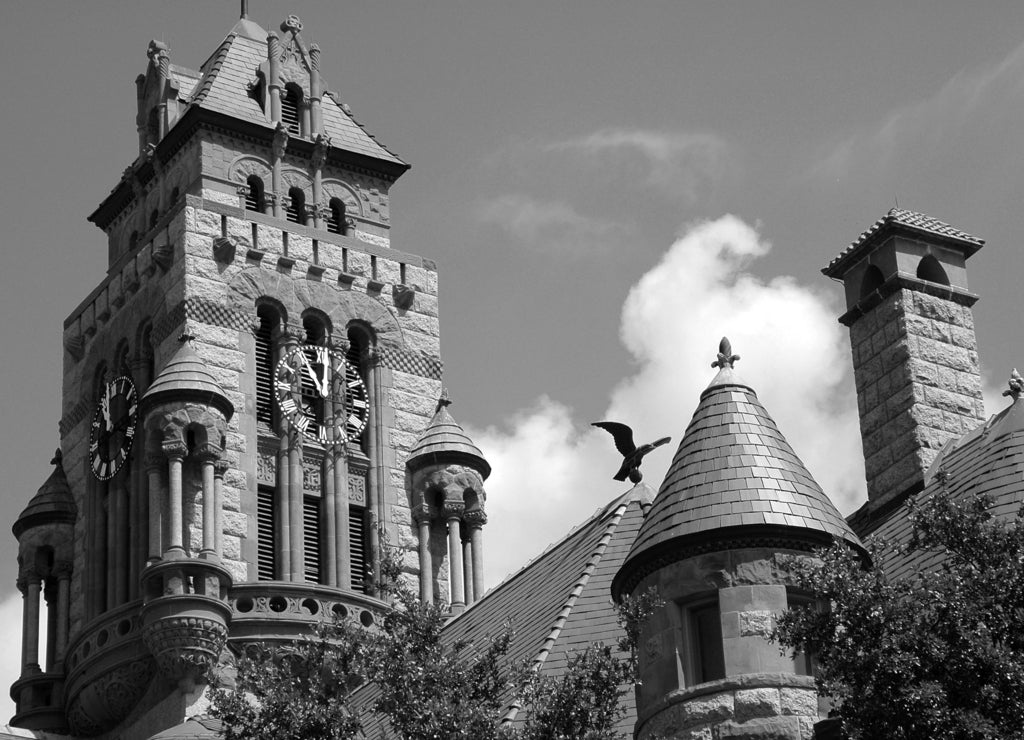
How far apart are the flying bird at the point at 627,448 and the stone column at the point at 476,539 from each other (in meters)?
24.4

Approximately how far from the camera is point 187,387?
59.9 metres

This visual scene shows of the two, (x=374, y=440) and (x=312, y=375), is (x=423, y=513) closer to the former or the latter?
(x=374, y=440)

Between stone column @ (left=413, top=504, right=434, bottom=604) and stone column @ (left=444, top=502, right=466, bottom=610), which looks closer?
stone column @ (left=444, top=502, right=466, bottom=610)

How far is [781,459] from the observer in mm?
28047

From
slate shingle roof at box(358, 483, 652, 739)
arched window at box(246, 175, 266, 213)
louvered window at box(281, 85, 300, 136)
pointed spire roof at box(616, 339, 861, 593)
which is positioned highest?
louvered window at box(281, 85, 300, 136)

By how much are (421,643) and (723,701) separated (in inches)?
122

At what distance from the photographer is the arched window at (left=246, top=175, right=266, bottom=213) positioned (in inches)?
2653

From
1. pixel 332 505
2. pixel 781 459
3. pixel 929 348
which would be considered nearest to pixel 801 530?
pixel 781 459

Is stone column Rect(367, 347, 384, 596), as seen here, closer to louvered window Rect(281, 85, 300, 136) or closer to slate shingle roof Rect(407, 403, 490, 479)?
slate shingle roof Rect(407, 403, 490, 479)

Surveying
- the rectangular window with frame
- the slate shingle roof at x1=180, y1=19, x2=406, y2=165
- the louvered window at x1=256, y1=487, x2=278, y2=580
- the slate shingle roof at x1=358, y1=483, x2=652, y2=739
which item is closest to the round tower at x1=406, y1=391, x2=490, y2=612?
the louvered window at x1=256, y1=487, x2=278, y2=580

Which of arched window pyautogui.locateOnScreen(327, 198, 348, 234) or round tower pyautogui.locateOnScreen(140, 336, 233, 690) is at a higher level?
arched window pyautogui.locateOnScreen(327, 198, 348, 234)

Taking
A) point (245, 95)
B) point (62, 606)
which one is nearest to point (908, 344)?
point (62, 606)

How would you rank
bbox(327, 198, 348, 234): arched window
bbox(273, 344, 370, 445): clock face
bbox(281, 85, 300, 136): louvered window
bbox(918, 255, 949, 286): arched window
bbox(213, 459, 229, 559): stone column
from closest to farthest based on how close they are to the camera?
bbox(918, 255, 949, 286): arched window
bbox(213, 459, 229, 559): stone column
bbox(273, 344, 370, 445): clock face
bbox(327, 198, 348, 234): arched window
bbox(281, 85, 300, 136): louvered window

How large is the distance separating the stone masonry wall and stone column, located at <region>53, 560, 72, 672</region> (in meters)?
32.4
